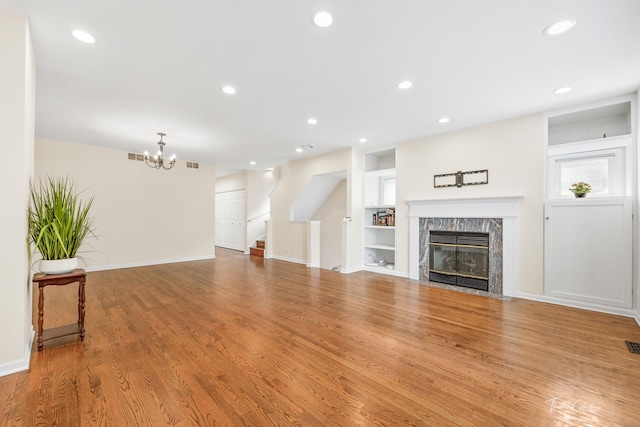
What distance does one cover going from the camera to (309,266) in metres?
6.54

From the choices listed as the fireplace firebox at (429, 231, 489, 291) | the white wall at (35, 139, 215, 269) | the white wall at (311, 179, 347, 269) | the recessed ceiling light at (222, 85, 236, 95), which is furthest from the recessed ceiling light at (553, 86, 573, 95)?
the white wall at (35, 139, 215, 269)

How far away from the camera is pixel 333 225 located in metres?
7.44

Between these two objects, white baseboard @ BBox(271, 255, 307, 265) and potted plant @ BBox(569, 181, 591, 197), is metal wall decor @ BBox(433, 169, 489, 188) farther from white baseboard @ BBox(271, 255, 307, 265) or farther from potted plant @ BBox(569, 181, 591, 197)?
white baseboard @ BBox(271, 255, 307, 265)

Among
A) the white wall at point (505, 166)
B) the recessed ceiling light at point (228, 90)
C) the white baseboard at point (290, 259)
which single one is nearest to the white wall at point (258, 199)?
the white baseboard at point (290, 259)

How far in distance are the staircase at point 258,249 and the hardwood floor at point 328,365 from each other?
3.97 m

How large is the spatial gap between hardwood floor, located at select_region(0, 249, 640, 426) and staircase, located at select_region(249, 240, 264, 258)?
156 inches

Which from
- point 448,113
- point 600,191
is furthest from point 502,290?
point 448,113

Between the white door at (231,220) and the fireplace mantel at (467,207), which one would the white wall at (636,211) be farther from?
the white door at (231,220)

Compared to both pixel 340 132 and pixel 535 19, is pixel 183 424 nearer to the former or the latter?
pixel 535 19

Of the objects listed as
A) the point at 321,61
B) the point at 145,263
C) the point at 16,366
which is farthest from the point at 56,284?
the point at 145,263

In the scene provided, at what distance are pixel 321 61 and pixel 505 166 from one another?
342 centimetres

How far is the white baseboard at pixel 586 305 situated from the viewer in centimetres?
331

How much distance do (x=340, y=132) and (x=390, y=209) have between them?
6.90ft

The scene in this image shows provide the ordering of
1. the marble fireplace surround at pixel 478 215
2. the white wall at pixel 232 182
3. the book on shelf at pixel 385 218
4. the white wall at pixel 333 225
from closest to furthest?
the marble fireplace surround at pixel 478 215
the book on shelf at pixel 385 218
the white wall at pixel 333 225
the white wall at pixel 232 182
